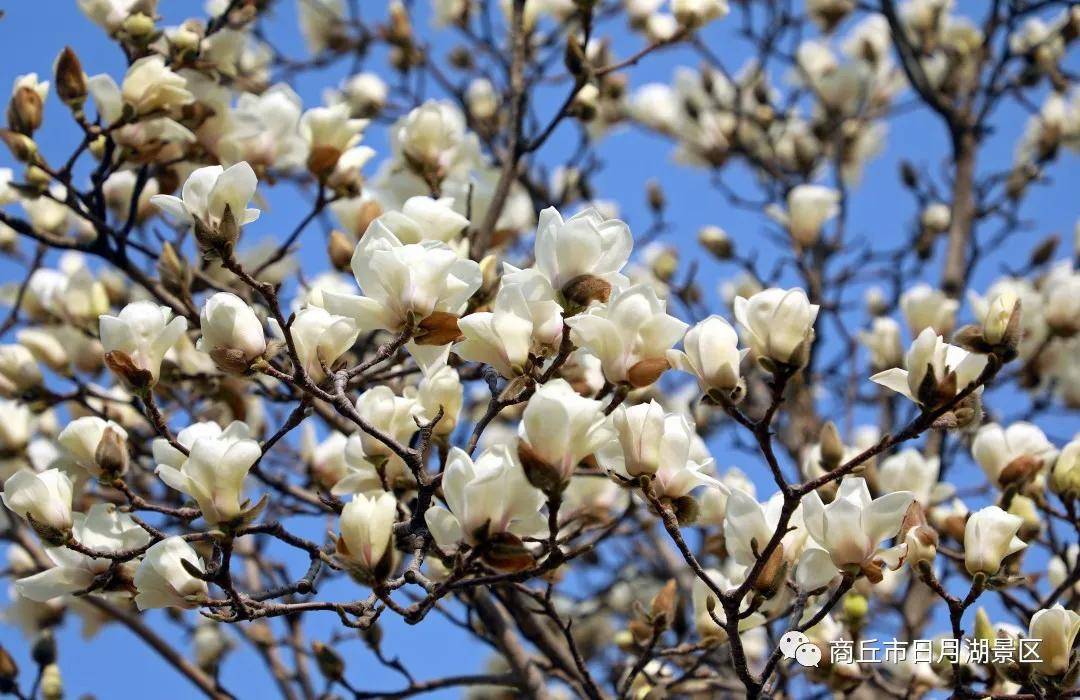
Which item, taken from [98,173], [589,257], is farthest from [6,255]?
[589,257]

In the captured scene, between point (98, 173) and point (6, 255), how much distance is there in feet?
3.95

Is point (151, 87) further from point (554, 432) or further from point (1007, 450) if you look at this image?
point (1007, 450)

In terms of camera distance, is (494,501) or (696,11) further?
(696,11)

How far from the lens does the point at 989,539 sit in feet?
4.70

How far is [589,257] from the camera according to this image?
1.30m

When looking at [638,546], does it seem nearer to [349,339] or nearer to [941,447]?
[941,447]

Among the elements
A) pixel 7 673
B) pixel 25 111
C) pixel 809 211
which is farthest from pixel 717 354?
pixel 809 211

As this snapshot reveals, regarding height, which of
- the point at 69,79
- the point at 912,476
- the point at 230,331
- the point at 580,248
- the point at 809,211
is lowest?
the point at 230,331

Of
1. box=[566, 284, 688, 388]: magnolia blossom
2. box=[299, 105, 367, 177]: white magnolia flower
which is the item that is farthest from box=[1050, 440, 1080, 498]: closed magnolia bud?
box=[299, 105, 367, 177]: white magnolia flower

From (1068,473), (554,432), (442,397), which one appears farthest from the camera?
(1068,473)

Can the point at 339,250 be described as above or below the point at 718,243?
below

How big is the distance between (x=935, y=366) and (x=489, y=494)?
54cm

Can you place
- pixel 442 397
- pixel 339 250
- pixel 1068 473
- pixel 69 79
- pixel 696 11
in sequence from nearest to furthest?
pixel 442 397 → pixel 1068 473 → pixel 69 79 → pixel 339 250 → pixel 696 11

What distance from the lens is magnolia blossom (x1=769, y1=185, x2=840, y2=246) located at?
3.24 metres
